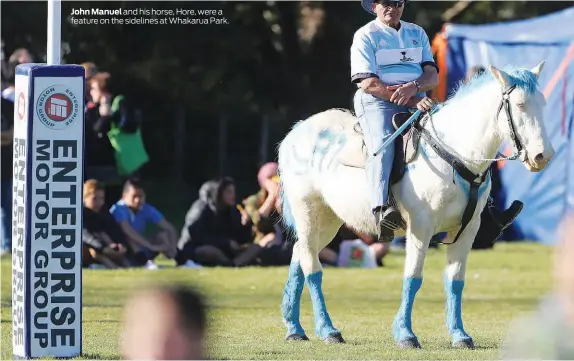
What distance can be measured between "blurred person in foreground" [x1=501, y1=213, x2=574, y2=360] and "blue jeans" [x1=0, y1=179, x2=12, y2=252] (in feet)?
48.8

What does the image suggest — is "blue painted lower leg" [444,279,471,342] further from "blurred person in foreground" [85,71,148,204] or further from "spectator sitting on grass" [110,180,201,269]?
"blurred person in foreground" [85,71,148,204]

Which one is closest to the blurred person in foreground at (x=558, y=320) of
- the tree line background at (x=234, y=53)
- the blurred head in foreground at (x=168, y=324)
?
the blurred head in foreground at (x=168, y=324)

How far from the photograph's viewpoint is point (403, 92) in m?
10.2

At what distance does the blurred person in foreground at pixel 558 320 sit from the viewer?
4219mm

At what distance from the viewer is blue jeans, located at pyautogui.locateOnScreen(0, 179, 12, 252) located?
18625 millimetres

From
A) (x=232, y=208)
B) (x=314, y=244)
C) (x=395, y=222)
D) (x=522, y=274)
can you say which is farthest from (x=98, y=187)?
(x=395, y=222)

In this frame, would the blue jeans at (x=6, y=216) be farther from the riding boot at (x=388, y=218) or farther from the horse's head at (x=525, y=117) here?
the horse's head at (x=525, y=117)

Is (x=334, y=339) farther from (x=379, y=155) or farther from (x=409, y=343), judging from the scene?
(x=379, y=155)

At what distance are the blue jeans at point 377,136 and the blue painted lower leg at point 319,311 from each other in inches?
40.6

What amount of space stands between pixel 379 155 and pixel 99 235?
26.3 feet

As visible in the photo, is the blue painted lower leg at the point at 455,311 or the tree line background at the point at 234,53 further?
the tree line background at the point at 234,53

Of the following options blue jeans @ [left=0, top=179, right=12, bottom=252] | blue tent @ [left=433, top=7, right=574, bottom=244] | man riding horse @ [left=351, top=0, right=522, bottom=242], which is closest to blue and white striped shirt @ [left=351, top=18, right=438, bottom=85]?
man riding horse @ [left=351, top=0, right=522, bottom=242]

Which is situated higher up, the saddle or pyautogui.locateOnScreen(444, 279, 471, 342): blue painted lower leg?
the saddle

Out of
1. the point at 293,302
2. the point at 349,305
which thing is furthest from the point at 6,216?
the point at 293,302
